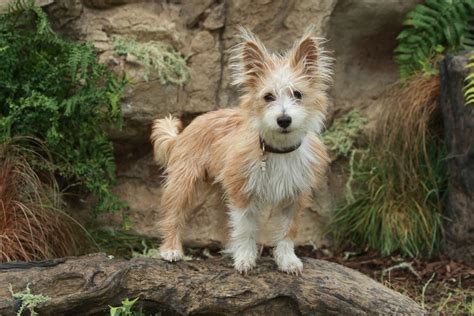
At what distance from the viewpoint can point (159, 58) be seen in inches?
287

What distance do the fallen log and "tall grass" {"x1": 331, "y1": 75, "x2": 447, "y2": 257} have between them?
2.15 metres

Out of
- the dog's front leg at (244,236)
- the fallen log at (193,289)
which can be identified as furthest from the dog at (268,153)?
→ the fallen log at (193,289)

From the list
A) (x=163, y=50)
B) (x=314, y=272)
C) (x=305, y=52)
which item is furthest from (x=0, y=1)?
(x=314, y=272)

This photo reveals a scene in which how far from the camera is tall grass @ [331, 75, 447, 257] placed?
718 centimetres

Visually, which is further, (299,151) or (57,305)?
(299,151)

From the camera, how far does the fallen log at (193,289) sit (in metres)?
4.74

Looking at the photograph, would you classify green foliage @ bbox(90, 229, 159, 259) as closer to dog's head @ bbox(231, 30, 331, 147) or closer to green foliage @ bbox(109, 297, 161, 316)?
green foliage @ bbox(109, 297, 161, 316)

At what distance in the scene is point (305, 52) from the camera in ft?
16.0

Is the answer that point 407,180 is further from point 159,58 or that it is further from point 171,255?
point 171,255

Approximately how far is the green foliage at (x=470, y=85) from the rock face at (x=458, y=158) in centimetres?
6

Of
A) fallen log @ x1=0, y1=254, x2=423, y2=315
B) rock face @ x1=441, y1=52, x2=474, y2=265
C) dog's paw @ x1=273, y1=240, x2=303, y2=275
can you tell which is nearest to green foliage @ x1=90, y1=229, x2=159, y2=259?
fallen log @ x1=0, y1=254, x2=423, y2=315

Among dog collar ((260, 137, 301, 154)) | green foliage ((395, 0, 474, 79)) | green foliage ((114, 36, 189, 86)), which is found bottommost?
dog collar ((260, 137, 301, 154))

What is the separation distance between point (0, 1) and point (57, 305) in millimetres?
3433

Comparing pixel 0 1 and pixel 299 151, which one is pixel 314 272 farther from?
pixel 0 1
